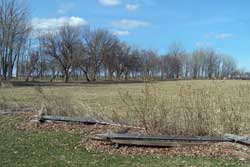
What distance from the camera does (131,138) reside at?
9.34 metres

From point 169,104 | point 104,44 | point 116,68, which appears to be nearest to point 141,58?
point 116,68

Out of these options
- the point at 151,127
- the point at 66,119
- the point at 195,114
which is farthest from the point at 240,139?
the point at 66,119

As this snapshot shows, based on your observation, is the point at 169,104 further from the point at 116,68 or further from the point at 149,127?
the point at 116,68

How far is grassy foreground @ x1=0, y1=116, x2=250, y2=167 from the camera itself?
7957 millimetres

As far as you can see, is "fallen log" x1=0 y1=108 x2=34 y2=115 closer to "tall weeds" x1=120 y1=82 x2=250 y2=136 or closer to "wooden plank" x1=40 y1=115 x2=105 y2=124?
"wooden plank" x1=40 y1=115 x2=105 y2=124

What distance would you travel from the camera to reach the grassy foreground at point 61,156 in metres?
7.96

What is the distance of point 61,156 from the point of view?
28.2 feet

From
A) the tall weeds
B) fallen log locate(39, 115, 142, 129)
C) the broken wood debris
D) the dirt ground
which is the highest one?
the tall weeds

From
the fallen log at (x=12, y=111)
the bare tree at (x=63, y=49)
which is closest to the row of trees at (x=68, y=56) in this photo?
the bare tree at (x=63, y=49)

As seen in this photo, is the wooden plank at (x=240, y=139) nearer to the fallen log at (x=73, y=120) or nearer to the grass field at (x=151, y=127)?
the grass field at (x=151, y=127)

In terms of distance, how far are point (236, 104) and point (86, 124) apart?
4773 mm

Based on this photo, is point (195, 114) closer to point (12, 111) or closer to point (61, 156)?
point (61, 156)

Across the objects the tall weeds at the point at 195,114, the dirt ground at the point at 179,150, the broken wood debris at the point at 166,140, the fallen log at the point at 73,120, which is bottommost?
the dirt ground at the point at 179,150

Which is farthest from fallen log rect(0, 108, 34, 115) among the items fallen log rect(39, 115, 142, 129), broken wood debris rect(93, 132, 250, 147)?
broken wood debris rect(93, 132, 250, 147)
